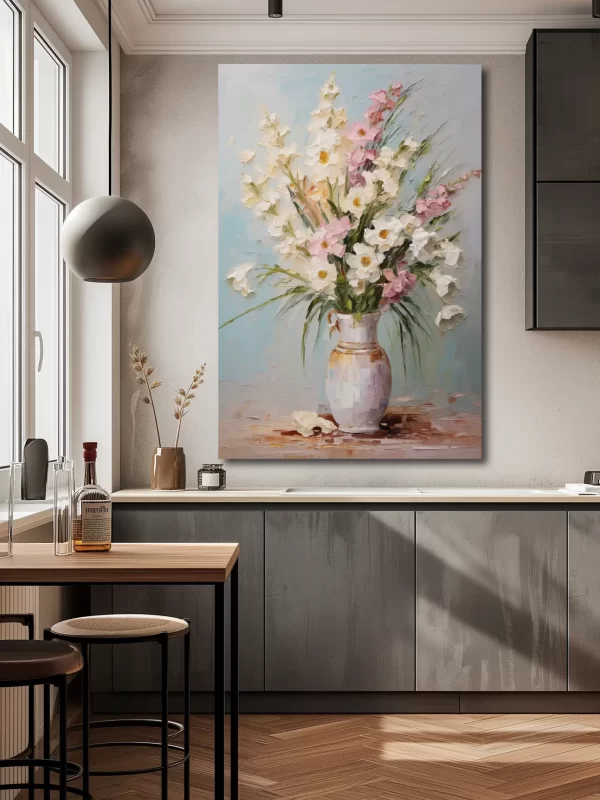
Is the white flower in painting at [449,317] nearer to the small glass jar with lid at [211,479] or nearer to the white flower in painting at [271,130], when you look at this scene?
the white flower in painting at [271,130]

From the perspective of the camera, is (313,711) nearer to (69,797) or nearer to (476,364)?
(69,797)

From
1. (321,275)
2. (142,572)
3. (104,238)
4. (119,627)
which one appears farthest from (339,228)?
(142,572)

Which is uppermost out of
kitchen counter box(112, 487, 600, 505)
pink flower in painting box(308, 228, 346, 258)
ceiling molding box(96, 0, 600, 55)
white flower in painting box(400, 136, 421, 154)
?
ceiling molding box(96, 0, 600, 55)

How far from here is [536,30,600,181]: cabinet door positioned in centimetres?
424

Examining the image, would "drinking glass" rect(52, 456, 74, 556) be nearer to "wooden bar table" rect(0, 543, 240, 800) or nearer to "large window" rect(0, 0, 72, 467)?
"wooden bar table" rect(0, 543, 240, 800)

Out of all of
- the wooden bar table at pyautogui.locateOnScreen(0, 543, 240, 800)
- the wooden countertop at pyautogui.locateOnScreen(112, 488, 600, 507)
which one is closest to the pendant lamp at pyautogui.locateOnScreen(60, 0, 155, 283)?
the wooden bar table at pyautogui.locateOnScreen(0, 543, 240, 800)

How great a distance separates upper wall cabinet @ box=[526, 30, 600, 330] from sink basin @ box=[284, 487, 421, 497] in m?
0.97

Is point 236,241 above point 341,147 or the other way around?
the other way around

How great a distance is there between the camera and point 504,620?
3990mm

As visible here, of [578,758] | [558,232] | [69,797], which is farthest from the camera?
[558,232]

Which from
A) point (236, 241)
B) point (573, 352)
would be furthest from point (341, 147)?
point (573, 352)

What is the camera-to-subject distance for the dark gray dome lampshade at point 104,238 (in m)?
2.45

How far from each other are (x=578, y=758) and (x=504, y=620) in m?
0.64

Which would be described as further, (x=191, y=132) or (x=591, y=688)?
(x=191, y=132)
